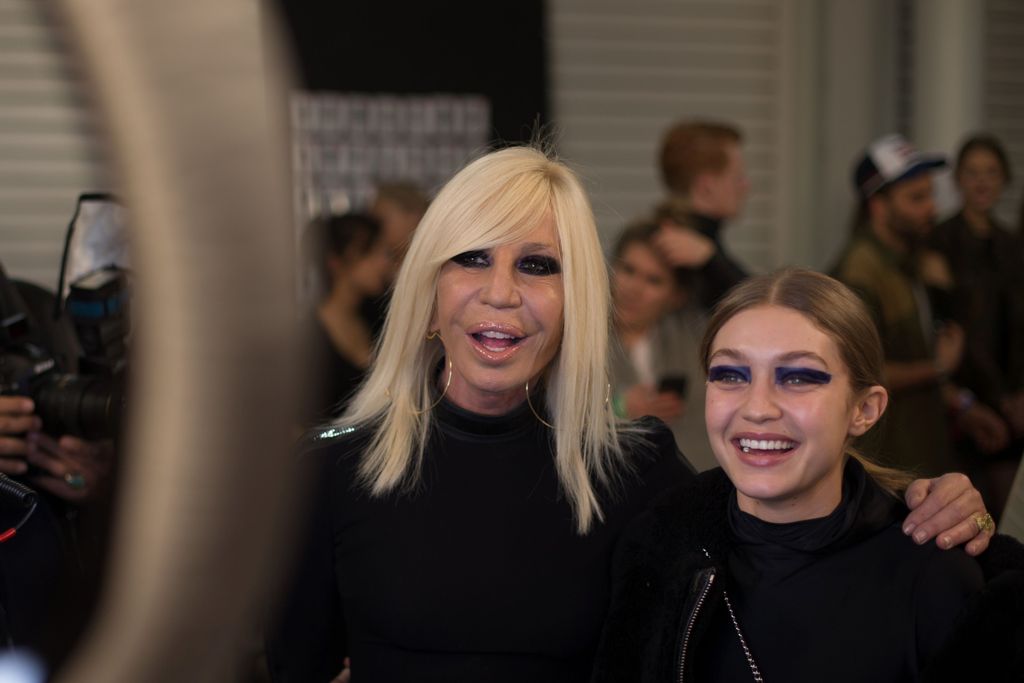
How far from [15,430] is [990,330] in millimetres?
3635

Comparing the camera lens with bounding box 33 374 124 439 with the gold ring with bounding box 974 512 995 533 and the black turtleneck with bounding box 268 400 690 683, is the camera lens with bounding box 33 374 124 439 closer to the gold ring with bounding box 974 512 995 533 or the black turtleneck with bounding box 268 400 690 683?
the black turtleneck with bounding box 268 400 690 683

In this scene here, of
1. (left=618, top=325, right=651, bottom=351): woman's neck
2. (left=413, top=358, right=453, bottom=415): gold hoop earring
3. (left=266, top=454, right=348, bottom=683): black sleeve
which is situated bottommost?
(left=266, top=454, right=348, bottom=683): black sleeve

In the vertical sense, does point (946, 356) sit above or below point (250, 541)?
below

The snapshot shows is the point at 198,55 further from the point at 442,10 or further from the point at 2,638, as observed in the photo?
the point at 442,10

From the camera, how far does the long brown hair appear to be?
1635 mm

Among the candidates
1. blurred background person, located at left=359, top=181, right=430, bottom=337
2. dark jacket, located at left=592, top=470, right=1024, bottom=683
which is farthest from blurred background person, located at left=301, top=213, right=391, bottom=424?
dark jacket, located at left=592, top=470, right=1024, bottom=683

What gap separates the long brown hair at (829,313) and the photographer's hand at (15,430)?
35.8 inches

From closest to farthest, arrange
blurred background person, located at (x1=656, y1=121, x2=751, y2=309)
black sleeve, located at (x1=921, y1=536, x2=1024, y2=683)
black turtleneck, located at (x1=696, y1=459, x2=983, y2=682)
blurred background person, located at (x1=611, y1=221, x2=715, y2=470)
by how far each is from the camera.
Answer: black sleeve, located at (x1=921, y1=536, x2=1024, y2=683) < black turtleneck, located at (x1=696, y1=459, x2=983, y2=682) < blurred background person, located at (x1=611, y1=221, x2=715, y2=470) < blurred background person, located at (x1=656, y1=121, x2=751, y2=309)

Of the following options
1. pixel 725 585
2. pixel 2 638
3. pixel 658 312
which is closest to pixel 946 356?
pixel 658 312

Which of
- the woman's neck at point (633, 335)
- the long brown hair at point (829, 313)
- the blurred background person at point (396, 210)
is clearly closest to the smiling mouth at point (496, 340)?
the long brown hair at point (829, 313)

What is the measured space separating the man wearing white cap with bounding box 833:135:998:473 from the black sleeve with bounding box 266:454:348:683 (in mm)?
2036

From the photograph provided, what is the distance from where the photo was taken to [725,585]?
5.29 feet

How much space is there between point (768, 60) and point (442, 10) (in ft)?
5.77

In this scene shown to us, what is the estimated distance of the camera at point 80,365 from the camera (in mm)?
1549
